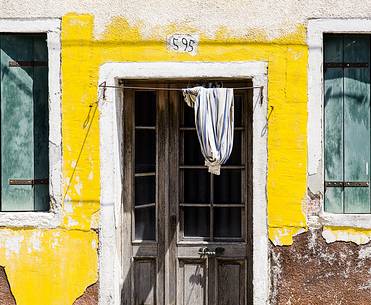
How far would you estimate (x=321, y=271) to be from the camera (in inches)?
288

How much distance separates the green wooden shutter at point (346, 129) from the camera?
741cm

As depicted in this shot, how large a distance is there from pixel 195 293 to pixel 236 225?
78 cm

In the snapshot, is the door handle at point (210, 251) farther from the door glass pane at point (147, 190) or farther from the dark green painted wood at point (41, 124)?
the dark green painted wood at point (41, 124)

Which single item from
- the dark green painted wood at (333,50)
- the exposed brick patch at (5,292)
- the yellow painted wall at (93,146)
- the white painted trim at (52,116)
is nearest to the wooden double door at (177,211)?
the yellow painted wall at (93,146)

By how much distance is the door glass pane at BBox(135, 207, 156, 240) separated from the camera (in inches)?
310

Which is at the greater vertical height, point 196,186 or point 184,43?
point 184,43

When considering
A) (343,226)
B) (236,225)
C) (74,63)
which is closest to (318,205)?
(343,226)

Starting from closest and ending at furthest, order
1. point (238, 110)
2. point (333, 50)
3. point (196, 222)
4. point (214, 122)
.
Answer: point (214, 122) < point (333, 50) < point (238, 110) < point (196, 222)

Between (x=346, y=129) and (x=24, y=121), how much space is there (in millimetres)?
3044

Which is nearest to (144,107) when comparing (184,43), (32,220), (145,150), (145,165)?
(145,150)

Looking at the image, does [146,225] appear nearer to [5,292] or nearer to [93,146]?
[93,146]

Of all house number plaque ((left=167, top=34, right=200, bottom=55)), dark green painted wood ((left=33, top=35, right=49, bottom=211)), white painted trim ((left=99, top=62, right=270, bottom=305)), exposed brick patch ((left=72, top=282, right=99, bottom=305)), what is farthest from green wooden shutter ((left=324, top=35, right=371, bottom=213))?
dark green painted wood ((left=33, top=35, right=49, bottom=211))

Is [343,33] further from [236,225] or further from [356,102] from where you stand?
[236,225]

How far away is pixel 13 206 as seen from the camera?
761 centimetres
